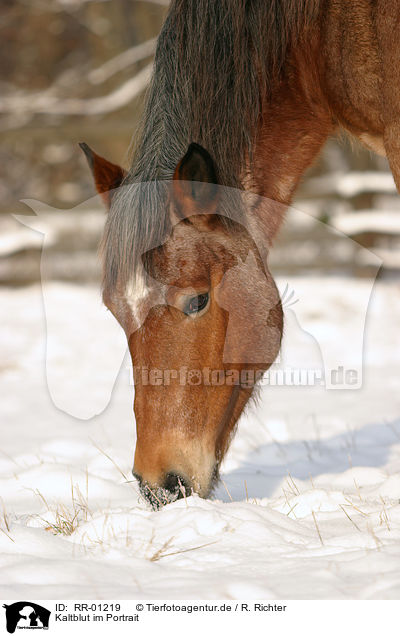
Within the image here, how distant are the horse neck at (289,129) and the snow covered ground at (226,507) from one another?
67 centimetres

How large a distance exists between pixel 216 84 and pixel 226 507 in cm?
164

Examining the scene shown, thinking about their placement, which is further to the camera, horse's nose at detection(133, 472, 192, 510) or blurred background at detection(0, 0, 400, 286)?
blurred background at detection(0, 0, 400, 286)

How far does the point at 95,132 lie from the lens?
8.79m

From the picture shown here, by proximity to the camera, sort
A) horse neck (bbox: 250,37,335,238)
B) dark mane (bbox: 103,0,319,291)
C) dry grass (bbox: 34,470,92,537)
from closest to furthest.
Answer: dry grass (bbox: 34,470,92,537), dark mane (bbox: 103,0,319,291), horse neck (bbox: 250,37,335,238)

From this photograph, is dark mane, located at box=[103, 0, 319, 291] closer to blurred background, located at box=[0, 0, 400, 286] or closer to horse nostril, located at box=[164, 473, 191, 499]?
horse nostril, located at box=[164, 473, 191, 499]

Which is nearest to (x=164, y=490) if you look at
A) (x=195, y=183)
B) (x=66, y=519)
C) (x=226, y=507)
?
(x=226, y=507)

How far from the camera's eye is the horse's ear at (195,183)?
2.32 metres

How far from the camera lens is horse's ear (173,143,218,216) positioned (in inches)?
91.5

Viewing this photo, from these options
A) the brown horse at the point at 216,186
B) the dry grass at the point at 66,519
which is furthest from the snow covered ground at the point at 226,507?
the brown horse at the point at 216,186

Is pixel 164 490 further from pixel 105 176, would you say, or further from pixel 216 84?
pixel 216 84

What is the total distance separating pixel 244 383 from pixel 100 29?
831cm
